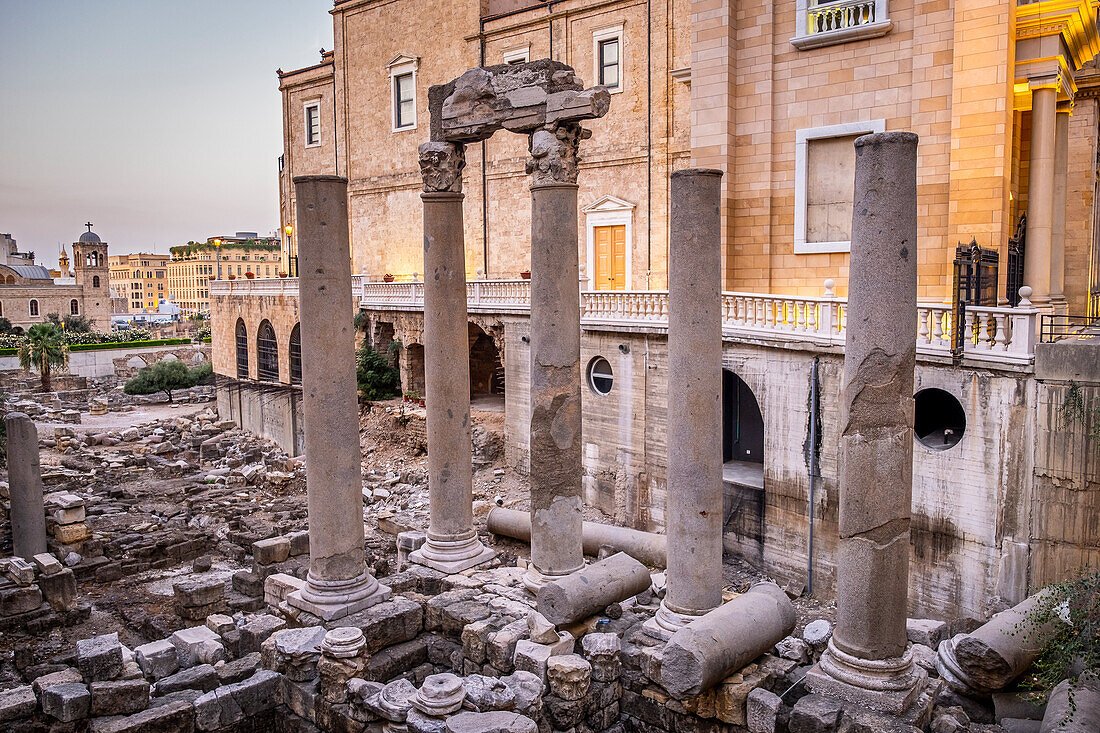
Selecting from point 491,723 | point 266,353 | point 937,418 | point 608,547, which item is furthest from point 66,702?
point 266,353

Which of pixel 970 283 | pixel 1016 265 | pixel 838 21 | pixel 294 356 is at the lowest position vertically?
pixel 294 356

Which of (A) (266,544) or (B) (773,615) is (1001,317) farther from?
(A) (266,544)

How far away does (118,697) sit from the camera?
7.65 meters

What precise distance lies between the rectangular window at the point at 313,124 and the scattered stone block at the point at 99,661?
28985 millimetres

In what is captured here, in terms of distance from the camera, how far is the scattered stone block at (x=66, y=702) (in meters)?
7.37

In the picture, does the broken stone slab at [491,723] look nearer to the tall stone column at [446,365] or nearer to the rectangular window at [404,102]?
the tall stone column at [446,365]

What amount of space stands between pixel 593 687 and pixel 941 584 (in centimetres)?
769

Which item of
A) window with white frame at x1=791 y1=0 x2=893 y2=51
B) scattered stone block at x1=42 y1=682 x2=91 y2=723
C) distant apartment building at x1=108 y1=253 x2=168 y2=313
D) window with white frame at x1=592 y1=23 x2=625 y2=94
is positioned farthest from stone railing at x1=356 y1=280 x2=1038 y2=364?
distant apartment building at x1=108 y1=253 x2=168 y2=313

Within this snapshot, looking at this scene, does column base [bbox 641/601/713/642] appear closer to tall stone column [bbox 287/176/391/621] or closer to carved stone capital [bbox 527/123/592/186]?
tall stone column [bbox 287/176/391/621]

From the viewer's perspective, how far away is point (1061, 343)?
11.0 metres

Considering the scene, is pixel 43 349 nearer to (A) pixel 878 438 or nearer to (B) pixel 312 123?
(B) pixel 312 123

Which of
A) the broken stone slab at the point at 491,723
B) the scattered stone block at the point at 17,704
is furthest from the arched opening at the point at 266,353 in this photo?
the broken stone slab at the point at 491,723

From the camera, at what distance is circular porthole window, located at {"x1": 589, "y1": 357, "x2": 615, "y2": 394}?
61.3 ft

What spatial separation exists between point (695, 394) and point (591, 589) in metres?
2.28
